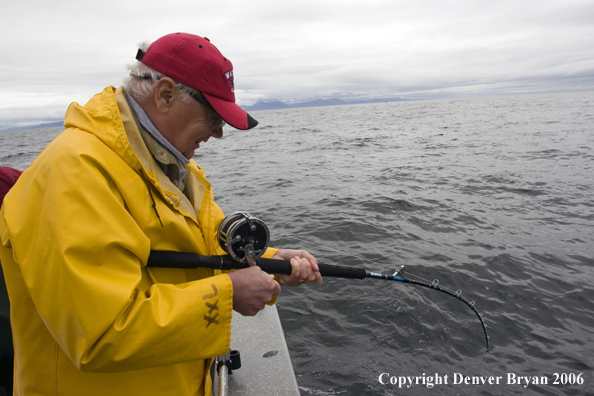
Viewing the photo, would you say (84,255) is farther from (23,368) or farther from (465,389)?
(465,389)

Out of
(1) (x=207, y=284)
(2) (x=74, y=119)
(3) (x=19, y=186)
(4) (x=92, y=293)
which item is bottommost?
(1) (x=207, y=284)

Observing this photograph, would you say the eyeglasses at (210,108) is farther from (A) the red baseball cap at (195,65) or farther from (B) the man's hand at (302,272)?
(B) the man's hand at (302,272)

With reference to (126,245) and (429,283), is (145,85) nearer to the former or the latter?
(126,245)

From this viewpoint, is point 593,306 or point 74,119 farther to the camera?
point 593,306

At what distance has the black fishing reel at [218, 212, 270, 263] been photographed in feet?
6.45

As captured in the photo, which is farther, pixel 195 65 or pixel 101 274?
pixel 195 65

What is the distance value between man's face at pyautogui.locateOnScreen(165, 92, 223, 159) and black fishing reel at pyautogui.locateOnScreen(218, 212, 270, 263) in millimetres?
443

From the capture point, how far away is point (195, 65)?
5.41 ft

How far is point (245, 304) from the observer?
1618mm

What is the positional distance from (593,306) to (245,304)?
19.5 ft

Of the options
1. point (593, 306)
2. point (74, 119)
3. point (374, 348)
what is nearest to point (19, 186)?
point (74, 119)

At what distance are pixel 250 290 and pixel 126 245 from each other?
554 mm

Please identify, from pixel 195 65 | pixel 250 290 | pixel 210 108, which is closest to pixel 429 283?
pixel 250 290

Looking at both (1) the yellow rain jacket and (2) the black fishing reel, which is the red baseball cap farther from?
(2) the black fishing reel
